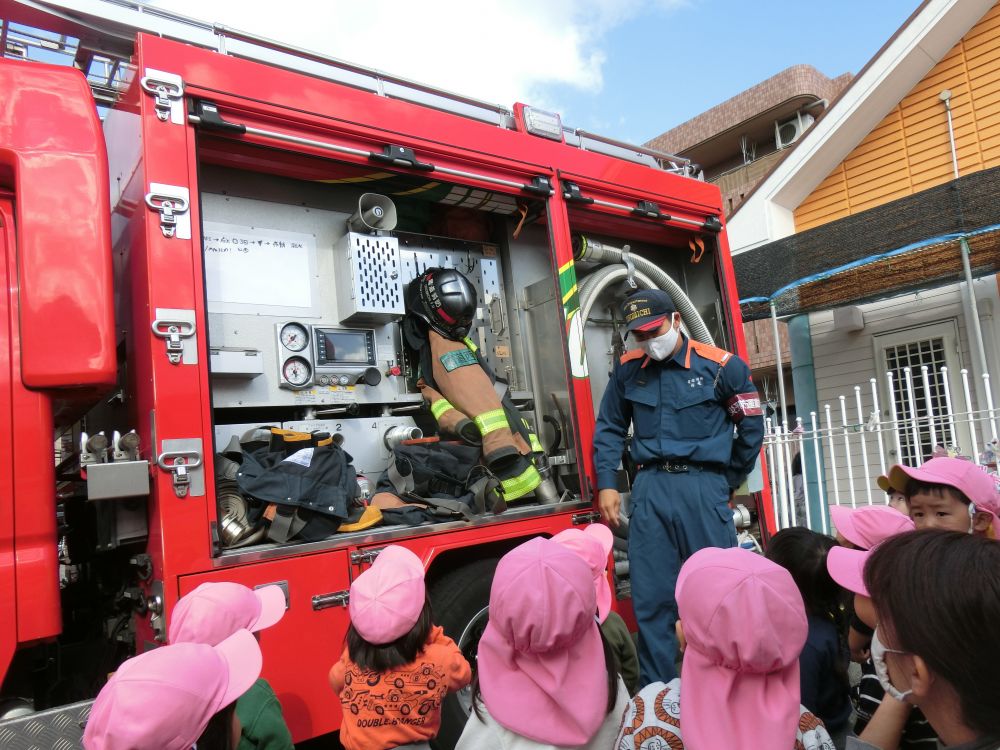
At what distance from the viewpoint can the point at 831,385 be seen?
32.4ft

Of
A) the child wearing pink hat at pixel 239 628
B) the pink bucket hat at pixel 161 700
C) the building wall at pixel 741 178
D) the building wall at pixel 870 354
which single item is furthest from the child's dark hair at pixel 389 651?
the building wall at pixel 741 178

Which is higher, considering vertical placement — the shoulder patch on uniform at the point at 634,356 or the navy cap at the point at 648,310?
the navy cap at the point at 648,310

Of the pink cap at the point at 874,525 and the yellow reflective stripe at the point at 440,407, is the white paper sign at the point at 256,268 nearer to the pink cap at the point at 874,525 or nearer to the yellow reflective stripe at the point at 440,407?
the yellow reflective stripe at the point at 440,407

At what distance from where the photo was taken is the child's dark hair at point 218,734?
153cm

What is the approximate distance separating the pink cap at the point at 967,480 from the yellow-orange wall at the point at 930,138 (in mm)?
7838

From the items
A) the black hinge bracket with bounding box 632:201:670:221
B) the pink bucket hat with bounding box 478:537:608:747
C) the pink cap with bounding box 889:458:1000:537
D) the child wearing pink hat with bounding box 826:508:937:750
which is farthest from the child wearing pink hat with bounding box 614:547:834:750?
the black hinge bracket with bounding box 632:201:670:221

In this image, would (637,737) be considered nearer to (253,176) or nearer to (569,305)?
(569,305)

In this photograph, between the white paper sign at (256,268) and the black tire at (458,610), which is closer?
the black tire at (458,610)

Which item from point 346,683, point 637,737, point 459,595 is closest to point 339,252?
point 459,595

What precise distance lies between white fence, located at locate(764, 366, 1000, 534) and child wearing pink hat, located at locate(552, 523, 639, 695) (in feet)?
15.3

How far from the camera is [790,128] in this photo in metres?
20.7

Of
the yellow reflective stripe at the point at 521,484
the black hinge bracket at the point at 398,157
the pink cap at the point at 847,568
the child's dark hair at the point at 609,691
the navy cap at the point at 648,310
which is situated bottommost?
the child's dark hair at the point at 609,691

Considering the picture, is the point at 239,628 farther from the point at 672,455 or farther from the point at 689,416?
the point at 689,416

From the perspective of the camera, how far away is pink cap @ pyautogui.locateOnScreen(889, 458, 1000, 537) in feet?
8.73
